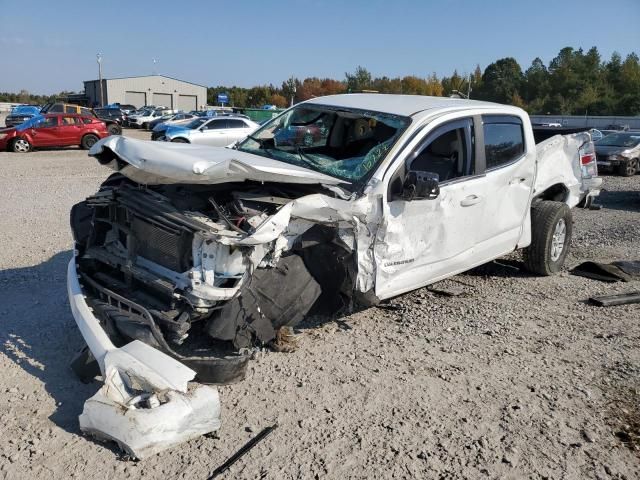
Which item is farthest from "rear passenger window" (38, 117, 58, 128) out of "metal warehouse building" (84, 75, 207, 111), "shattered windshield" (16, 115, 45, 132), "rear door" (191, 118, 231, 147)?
"metal warehouse building" (84, 75, 207, 111)

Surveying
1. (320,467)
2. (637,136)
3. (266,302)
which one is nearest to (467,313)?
(266,302)

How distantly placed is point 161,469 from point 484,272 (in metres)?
4.65

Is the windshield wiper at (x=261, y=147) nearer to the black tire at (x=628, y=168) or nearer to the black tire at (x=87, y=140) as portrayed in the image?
the black tire at (x=628, y=168)

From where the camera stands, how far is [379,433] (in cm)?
315

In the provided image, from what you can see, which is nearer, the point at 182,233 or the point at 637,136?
the point at 182,233

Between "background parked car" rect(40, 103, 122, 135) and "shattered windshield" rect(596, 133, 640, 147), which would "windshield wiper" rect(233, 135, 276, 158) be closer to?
"shattered windshield" rect(596, 133, 640, 147)

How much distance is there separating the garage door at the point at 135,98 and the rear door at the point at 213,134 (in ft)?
180

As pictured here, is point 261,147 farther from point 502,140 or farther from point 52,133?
point 52,133

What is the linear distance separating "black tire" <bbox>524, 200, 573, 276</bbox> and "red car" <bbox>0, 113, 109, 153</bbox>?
20105 mm

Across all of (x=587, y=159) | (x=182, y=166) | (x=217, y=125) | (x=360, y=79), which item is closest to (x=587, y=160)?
→ (x=587, y=159)

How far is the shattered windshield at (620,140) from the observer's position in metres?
18.5

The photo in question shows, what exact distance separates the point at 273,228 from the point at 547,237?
3.80 meters

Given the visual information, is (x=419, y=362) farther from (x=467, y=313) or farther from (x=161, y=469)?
(x=161, y=469)

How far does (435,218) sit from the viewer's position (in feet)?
14.7
